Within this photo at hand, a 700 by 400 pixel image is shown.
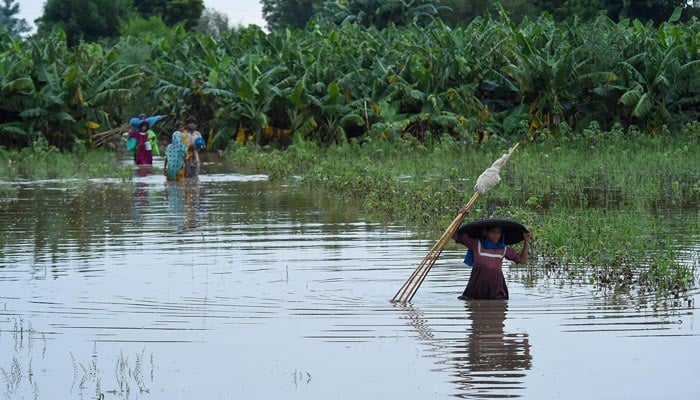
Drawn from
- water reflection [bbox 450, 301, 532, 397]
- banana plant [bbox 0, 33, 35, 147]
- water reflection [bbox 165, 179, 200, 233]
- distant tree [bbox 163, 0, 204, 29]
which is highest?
distant tree [bbox 163, 0, 204, 29]

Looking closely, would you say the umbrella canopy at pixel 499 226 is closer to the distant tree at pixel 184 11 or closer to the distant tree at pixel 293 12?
the distant tree at pixel 184 11

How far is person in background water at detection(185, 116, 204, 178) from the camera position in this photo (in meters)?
21.8

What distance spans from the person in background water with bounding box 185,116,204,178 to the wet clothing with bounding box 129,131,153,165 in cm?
363

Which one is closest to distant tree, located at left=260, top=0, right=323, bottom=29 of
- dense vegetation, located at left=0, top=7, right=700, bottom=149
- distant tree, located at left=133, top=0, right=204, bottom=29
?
distant tree, located at left=133, top=0, right=204, bottom=29

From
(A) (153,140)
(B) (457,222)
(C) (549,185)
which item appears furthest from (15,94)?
(B) (457,222)

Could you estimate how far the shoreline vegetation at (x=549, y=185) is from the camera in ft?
37.7

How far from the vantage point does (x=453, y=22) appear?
5759cm

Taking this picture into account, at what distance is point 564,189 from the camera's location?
18234 mm

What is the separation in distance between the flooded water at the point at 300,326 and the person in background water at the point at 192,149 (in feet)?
23.5

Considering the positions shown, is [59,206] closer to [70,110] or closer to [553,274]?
[553,274]

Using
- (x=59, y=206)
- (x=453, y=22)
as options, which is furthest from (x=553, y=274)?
(x=453, y=22)

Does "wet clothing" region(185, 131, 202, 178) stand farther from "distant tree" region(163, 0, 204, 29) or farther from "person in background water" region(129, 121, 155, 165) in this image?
"distant tree" region(163, 0, 204, 29)

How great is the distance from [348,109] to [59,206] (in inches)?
477

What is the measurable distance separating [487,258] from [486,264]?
0.21ft
